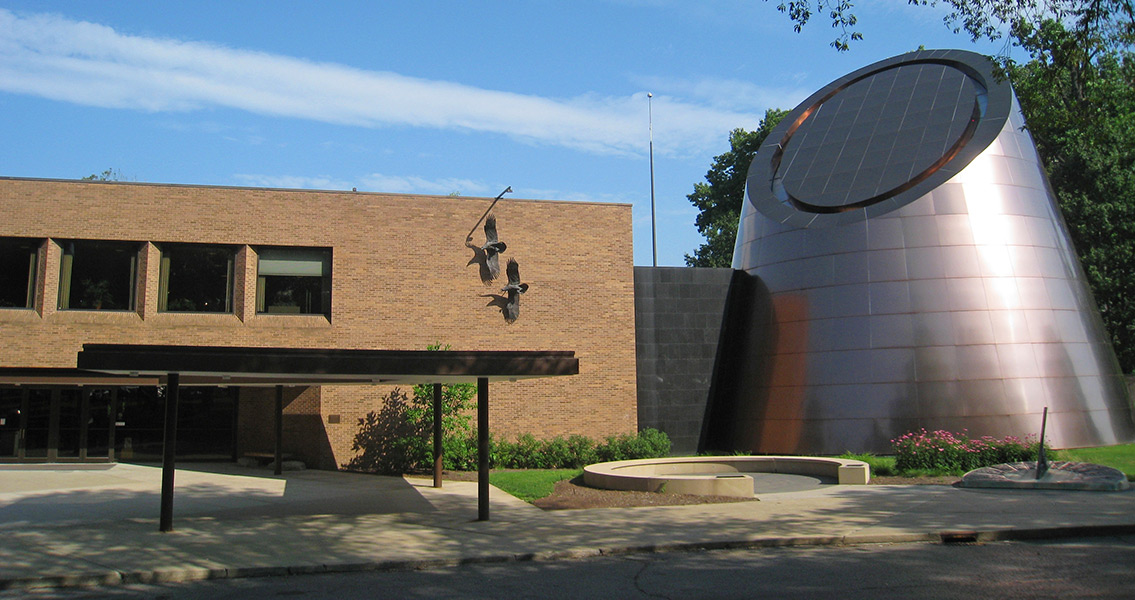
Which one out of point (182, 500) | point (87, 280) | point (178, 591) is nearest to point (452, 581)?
point (178, 591)

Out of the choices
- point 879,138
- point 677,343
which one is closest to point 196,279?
point 677,343

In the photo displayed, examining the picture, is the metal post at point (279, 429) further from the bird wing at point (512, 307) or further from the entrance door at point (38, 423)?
the entrance door at point (38, 423)

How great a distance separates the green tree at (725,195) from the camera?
5562 cm

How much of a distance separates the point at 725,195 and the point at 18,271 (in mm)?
42379

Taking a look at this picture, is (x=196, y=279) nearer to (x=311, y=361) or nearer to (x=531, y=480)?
(x=531, y=480)

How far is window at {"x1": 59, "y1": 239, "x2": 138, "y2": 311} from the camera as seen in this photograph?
24484 mm

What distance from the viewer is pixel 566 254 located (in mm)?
27250

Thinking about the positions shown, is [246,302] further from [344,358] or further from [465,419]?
[344,358]

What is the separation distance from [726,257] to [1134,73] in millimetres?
41377

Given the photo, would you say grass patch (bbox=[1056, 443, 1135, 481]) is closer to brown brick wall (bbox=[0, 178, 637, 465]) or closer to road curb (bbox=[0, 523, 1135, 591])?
road curb (bbox=[0, 523, 1135, 591])

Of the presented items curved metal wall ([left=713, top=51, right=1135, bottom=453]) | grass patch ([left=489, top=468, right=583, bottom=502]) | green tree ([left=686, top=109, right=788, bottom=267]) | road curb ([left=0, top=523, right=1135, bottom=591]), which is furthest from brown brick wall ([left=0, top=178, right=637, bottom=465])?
green tree ([left=686, top=109, right=788, bottom=267])

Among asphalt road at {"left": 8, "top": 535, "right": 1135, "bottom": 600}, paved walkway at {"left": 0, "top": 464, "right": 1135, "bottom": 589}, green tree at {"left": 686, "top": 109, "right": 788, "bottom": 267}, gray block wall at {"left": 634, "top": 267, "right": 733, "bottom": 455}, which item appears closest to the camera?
asphalt road at {"left": 8, "top": 535, "right": 1135, "bottom": 600}

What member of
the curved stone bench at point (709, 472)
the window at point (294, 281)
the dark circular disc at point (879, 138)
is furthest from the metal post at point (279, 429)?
the dark circular disc at point (879, 138)

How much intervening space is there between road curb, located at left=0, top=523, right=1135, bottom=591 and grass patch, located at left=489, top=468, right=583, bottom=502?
6.19m
